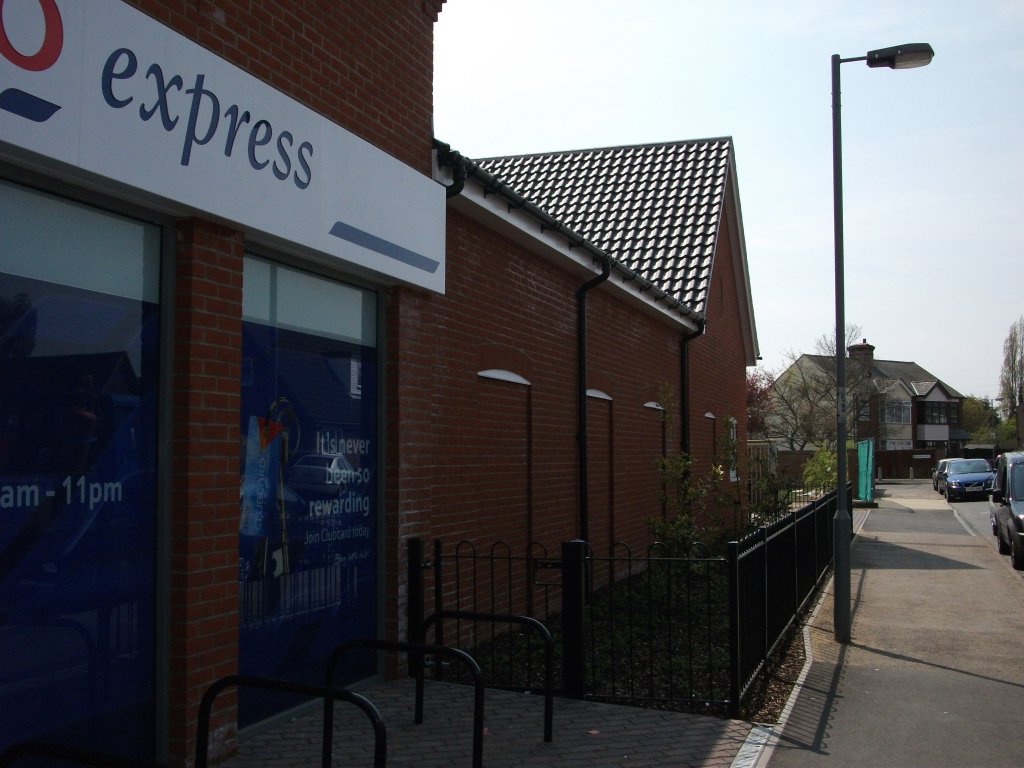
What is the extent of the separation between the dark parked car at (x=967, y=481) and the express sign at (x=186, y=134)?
116 ft

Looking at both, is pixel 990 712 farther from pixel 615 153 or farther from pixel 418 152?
pixel 615 153

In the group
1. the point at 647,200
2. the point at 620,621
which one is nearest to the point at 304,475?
the point at 620,621

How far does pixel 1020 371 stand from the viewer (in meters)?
97.2

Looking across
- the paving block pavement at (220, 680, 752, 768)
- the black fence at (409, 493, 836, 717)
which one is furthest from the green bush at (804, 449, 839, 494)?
the paving block pavement at (220, 680, 752, 768)

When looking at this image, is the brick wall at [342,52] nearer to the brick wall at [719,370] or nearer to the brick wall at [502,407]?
the brick wall at [502,407]

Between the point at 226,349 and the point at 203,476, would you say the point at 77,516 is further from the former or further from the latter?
the point at 226,349

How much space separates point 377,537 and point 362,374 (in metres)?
1.16

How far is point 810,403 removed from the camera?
57.1 metres

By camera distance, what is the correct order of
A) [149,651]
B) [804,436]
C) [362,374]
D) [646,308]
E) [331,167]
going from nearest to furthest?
[149,651] → [331,167] → [362,374] → [646,308] → [804,436]

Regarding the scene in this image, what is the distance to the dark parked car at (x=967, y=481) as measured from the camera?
37.0 metres

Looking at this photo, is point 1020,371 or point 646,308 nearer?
point 646,308

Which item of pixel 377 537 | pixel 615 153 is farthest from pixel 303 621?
pixel 615 153

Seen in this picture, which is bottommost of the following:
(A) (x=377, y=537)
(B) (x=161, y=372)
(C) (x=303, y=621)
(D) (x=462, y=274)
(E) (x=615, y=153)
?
(C) (x=303, y=621)

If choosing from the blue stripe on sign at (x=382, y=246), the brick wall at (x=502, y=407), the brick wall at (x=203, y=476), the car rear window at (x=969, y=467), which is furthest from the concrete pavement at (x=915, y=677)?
the car rear window at (x=969, y=467)
